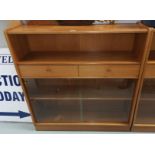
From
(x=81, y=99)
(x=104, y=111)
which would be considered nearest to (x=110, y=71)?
(x=81, y=99)

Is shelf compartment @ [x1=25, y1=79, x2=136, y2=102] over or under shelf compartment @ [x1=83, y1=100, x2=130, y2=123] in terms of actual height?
over

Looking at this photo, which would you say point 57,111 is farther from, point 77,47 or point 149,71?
point 149,71

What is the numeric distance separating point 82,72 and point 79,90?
0.35m

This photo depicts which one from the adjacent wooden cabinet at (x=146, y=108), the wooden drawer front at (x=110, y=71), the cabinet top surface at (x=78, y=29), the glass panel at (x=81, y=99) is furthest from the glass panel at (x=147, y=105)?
the cabinet top surface at (x=78, y=29)

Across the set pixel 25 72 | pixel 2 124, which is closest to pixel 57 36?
pixel 25 72

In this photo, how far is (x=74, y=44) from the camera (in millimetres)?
1478

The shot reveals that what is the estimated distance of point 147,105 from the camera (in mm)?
1663

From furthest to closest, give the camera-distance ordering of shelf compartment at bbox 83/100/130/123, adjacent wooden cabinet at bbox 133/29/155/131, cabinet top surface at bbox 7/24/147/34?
1. shelf compartment at bbox 83/100/130/123
2. adjacent wooden cabinet at bbox 133/29/155/131
3. cabinet top surface at bbox 7/24/147/34

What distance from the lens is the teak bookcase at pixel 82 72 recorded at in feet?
4.08

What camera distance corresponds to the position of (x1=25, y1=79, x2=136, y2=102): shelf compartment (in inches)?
61.1

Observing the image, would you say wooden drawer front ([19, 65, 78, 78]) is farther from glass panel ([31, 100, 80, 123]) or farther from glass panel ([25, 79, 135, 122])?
glass panel ([31, 100, 80, 123])

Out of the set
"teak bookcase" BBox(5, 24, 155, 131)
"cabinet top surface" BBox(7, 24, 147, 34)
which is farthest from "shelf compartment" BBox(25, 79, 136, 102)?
"cabinet top surface" BBox(7, 24, 147, 34)

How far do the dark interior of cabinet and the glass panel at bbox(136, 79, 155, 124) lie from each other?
1.16 feet

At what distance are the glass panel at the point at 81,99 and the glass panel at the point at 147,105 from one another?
13 cm
